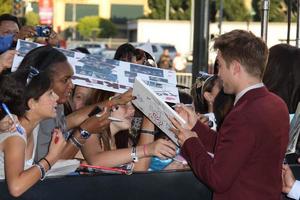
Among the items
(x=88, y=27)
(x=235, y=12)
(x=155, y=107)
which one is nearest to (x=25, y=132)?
(x=155, y=107)

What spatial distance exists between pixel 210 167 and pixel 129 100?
0.89m

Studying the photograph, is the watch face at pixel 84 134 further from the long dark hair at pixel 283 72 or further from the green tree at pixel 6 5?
the green tree at pixel 6 5

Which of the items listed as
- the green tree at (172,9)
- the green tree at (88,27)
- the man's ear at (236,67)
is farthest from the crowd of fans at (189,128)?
the green tree at (88,27)

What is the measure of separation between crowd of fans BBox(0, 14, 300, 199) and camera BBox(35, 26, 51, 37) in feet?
3.49

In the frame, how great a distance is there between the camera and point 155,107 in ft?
9.53

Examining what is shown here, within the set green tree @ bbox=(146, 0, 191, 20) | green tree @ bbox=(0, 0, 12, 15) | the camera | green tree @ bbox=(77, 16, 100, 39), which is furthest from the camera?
green tree @ bbox=(77, 16, 100, 39)

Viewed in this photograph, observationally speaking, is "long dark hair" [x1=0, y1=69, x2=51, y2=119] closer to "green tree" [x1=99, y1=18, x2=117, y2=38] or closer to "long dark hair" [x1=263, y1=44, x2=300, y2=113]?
"long dark hair" [x1=263, y1=44, x2=300, y2=113]

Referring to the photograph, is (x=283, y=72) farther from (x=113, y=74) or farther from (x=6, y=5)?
(x=6, y=5)

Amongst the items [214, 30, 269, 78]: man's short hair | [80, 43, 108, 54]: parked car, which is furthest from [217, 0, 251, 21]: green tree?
[214, 30, 269, 78]: man's short hair

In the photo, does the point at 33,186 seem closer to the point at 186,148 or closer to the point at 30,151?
the point at 30,151

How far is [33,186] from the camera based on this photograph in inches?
112

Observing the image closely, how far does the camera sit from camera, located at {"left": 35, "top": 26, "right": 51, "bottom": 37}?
4891 mm

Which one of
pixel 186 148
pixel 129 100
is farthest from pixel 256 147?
pixel 129 100

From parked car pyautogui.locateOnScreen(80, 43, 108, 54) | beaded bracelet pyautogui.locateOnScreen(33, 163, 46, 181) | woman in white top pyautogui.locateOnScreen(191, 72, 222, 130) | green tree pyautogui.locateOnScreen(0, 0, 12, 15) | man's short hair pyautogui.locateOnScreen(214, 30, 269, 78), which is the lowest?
parked car pyautogui.locateOnScreen(80, 43, 108, 54)
